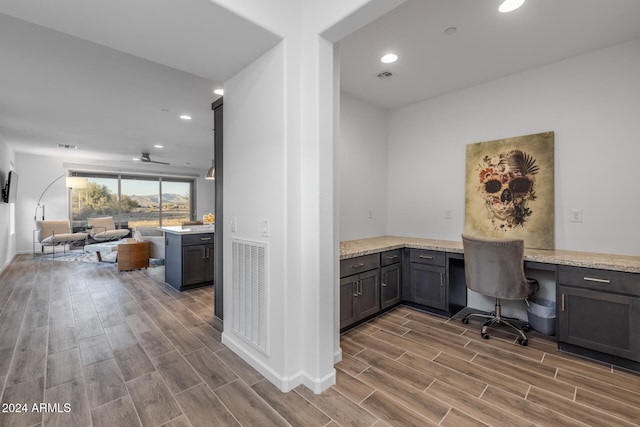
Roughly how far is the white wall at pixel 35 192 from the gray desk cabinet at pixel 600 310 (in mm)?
10823

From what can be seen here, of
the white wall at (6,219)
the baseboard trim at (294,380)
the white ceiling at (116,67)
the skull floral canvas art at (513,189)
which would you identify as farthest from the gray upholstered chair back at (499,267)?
the white wall at (6,219)

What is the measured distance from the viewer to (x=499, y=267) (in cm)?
257

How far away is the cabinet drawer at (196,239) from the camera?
4.14m

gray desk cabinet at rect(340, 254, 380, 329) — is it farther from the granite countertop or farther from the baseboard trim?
the baseboard trim

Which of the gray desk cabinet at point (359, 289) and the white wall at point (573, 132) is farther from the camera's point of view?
the gray desk cabinet at point (359, 289)

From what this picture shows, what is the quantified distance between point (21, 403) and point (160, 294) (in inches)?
89.4

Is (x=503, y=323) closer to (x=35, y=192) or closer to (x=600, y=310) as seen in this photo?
(x=600, y=310)

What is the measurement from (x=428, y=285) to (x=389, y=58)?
8.11 ft

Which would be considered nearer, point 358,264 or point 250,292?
point 250,292

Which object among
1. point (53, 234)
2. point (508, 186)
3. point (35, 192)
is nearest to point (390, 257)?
point (508, 186)

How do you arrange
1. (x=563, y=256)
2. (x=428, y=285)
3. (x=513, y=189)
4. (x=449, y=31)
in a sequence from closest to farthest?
(x=449, y=31) → (x=563, y=256) → (x=513, y=189) → (x=428, y=285)

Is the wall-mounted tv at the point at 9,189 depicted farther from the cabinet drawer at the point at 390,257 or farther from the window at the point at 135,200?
the cabinet drawer at the point at 390,257

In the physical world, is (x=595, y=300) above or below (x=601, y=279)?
below

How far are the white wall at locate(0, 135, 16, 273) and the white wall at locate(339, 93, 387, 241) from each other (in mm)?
6694
